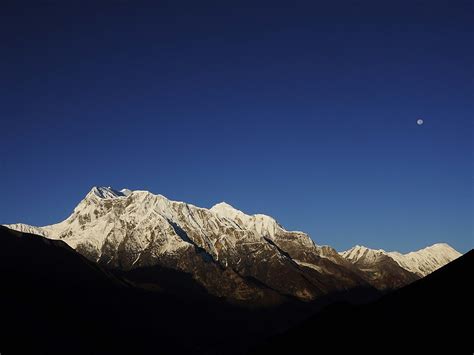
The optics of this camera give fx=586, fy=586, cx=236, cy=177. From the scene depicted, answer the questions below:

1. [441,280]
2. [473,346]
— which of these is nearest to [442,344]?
[473,346]

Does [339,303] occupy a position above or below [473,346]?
above

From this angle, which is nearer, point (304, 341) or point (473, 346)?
point (473, 346)

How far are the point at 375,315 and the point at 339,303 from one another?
2407cm

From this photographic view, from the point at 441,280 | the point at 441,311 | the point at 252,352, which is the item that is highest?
the point at 441,280

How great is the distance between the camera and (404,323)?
128375mm

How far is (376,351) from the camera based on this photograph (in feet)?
398

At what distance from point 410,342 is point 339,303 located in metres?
52.2

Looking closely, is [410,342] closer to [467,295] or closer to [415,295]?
[467,295]

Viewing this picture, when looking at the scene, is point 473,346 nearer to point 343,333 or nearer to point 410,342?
point 410,342

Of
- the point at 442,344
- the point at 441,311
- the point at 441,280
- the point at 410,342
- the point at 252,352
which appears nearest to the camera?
the point at 442,344

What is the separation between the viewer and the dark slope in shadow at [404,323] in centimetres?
11306

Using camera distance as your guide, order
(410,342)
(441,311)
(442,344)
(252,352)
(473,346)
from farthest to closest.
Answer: (252,352), (441,311), (410,342), (442,344), (473,346)

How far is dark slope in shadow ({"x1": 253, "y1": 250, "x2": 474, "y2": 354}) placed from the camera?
113062 mm

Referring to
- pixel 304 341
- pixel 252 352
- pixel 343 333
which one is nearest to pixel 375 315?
pixel 343 333
